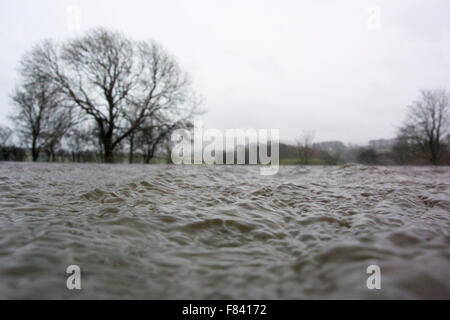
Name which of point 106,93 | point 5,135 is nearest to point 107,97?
point 106,93

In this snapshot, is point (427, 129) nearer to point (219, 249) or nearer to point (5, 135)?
point (219, 249)

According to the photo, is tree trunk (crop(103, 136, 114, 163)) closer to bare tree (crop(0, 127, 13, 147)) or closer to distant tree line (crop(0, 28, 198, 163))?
distant tree line (crop(0, 28, 198, 163))

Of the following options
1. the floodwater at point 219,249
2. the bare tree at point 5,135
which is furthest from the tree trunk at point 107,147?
the bare tree at point 5,135

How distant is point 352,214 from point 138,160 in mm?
29406

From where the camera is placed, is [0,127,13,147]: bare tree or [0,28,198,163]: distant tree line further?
[0,127,13,147]: bare tree

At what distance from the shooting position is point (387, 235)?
1.34 m

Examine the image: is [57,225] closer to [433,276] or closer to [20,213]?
[20,213]

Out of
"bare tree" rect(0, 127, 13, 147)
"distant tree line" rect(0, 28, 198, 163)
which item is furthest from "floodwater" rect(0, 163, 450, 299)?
"bare tree" rect(0, 127, 13, 147)

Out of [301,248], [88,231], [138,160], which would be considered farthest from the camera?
[138,160]

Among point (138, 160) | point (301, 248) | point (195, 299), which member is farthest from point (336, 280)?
point (138, 160)

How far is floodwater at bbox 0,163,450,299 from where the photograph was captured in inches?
34.7

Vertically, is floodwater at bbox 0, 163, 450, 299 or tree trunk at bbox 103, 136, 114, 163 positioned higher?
tree trunk at bbox 103, 136, 114, 163

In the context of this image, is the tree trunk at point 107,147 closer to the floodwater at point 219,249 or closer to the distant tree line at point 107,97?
the distant tree line at point 107,97

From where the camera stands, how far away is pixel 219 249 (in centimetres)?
127
